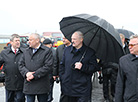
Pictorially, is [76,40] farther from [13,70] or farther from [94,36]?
[13,70]

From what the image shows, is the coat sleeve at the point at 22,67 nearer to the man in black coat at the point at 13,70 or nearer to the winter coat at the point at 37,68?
the winter coat at the point at 37,68

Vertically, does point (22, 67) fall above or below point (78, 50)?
below

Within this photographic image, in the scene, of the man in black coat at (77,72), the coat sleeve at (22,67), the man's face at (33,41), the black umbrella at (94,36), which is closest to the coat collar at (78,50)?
the man in black coat at (77,72)

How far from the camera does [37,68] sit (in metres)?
3.68

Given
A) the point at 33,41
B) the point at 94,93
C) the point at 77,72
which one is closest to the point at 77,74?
the point at 77,72

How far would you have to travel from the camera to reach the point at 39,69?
11.9 ft

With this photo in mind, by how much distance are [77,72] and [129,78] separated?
123cm

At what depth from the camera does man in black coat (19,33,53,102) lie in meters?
3.62

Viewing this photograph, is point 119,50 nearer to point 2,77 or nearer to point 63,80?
point 63,80

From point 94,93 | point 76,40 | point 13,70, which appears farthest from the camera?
point 94,93

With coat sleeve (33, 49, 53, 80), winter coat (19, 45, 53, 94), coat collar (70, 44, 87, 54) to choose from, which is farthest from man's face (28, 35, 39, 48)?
coat collar (70, 44, 87, 54)

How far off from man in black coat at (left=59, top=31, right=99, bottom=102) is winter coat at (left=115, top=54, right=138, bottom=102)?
930mm

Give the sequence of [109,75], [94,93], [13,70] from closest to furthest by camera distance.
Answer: [13,70]
[109,75]
[94,93]

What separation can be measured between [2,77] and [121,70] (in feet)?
10.2
